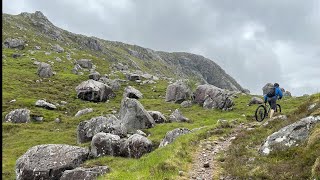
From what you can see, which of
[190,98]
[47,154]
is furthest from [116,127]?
[190,98]

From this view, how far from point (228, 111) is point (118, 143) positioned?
43759 mm

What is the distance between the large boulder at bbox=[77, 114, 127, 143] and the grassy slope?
4337 millimetres

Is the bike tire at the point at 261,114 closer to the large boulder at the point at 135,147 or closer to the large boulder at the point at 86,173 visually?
the large boulder at the point at 135,147

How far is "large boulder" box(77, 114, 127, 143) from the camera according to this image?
45375 mm

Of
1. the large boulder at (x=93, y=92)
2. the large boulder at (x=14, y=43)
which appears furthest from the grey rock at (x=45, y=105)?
the large boulder at (x=14, y=43)

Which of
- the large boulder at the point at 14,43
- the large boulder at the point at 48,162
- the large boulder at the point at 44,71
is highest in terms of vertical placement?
the large boulder at the point at 14,43

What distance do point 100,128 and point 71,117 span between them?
32.4 metres

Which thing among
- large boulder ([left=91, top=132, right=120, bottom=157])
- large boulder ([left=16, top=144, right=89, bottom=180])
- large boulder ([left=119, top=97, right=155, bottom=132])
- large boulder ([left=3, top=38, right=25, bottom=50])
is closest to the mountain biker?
large boulder ([left=91, top=132, right=120, bottom=157])

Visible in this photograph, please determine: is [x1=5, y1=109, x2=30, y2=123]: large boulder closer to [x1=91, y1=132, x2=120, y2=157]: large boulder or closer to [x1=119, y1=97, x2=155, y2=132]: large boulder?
[x1=119, y1=97, x2=155, y2=132]: large boulder

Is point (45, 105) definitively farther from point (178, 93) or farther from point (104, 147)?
point (104, 147)

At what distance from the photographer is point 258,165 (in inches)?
811

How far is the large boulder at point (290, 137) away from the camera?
22375 millimetres

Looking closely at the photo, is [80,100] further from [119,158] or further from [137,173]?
[137,173]

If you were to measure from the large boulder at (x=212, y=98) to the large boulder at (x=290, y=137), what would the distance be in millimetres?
54924
